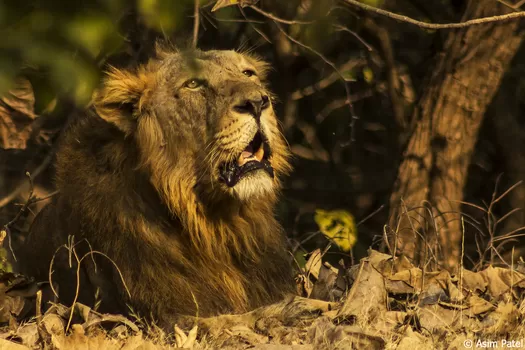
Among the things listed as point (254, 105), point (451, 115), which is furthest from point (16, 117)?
point (254, 105)

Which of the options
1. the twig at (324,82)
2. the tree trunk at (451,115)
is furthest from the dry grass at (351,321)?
the twig at (324,82)

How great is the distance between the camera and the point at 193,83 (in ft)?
15.4

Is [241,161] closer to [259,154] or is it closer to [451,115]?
[259,154]

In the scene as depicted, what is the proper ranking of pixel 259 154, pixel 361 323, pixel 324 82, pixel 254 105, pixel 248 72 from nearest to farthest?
pixel 361 323 → pixel 254 105 → pixel 259 154 → pixel 248 72 → pixel 324 82

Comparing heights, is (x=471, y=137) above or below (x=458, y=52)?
below

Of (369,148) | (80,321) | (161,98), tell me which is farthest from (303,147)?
(80,321)

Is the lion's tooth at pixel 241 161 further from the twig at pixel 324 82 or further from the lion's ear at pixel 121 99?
the twig at pixel 324 82

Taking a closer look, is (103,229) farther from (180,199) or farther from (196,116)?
(196,116)

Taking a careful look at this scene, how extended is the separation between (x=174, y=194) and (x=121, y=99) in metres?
0.52

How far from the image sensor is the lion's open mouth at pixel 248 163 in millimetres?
4430

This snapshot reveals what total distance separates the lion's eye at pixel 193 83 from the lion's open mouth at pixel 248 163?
422 millimetres

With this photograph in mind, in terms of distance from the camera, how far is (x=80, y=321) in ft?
13.3

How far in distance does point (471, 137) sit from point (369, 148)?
3014 mm

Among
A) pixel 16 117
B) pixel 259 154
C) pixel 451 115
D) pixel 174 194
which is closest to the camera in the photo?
pixel 259 154
